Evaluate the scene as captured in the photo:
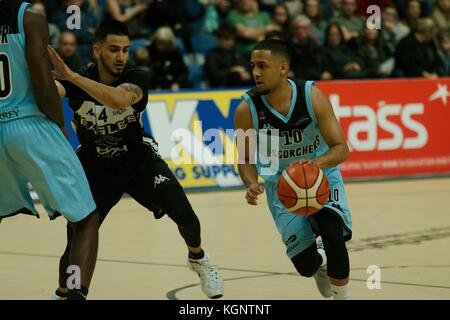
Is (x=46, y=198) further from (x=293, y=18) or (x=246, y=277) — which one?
(x=293, y=18)

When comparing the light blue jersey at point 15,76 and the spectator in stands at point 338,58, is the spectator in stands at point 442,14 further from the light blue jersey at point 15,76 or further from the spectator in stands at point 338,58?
the light blue jersey at point 15,76

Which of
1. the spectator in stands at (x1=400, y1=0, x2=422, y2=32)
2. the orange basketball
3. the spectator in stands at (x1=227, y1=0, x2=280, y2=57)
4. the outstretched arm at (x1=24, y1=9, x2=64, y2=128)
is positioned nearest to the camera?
the outstretched arm at (x1=24, y1=9, x2=64, y2=128)

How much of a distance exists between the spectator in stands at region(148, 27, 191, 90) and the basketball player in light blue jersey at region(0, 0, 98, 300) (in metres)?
8.41

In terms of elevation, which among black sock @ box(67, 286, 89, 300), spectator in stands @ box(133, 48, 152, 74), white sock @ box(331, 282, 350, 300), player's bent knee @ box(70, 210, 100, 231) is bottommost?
white sock @ box(331, 282, 350, 300)

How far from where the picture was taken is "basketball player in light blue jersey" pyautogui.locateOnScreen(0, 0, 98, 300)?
5.77m

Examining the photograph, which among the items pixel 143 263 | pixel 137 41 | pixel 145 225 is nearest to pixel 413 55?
pixel 137 41

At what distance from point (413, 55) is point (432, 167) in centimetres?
216

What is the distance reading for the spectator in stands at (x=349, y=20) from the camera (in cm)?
1681

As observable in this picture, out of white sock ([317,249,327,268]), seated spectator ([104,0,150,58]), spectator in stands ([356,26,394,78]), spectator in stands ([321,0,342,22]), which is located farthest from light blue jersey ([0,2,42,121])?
spectator in stands ([321,0,342,22])

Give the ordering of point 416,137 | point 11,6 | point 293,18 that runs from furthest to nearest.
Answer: point 293,18 < point 416,137 < point 11,6

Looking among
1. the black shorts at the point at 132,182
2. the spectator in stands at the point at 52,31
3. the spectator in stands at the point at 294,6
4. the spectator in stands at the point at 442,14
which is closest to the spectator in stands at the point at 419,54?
the spectator in stands at the point at 442,14

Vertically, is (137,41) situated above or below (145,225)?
above

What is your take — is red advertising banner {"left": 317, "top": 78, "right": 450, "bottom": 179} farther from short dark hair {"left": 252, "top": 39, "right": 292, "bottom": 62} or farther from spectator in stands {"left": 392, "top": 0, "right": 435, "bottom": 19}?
short dark hair {"left": 252, "top": 39, "right": 292, "bottom": 62}

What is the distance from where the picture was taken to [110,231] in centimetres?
1084
